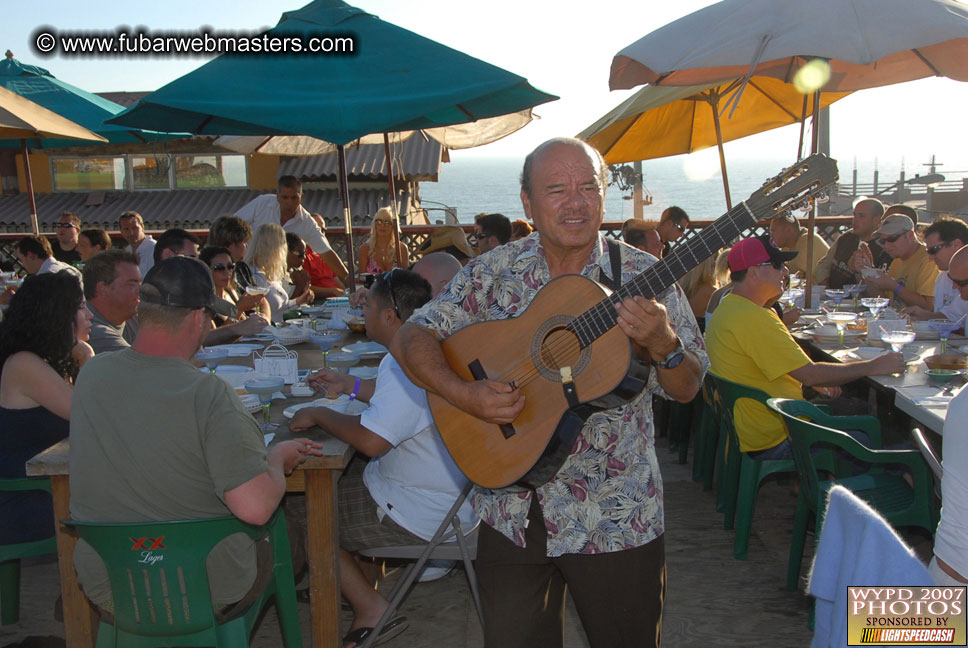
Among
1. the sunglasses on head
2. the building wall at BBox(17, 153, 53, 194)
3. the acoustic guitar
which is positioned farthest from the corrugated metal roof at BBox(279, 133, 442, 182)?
the acoustic guitar

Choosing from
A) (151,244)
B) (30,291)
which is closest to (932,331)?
(30,291)

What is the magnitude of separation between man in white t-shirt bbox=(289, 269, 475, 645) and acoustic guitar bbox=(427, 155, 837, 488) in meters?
0.62

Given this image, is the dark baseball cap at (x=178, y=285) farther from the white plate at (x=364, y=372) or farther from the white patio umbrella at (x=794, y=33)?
the white patio umbrella at (x=794, y=33)

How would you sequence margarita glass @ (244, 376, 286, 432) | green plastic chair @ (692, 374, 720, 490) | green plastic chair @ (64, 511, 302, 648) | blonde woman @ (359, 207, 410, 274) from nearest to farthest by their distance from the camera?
1. green plastic chair @ (64, 511, 302, 648)
2. margarita glass @ (244, 376, 286, 432)
3. green plastic chair @ (692, 374, 720, 490)
4. blonde woman @ (359, 207, 410, 274)

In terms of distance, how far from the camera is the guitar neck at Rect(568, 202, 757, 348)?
78.5 inches

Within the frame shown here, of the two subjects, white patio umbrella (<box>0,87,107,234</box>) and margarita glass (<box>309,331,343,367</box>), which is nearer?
→ margarita glass (<box>309,331,343,367</box>)

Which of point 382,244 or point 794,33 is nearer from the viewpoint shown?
point 794,33

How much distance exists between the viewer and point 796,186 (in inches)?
82.4

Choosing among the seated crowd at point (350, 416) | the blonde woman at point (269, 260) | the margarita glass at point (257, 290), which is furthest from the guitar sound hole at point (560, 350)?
the blonde woman at point (269, 260)

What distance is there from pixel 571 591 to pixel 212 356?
3.25m

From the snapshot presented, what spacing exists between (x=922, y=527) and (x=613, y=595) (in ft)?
6.83

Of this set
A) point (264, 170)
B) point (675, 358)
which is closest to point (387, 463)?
point (675, 358)

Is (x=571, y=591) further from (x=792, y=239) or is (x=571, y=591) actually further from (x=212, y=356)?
(x=792, y=239)

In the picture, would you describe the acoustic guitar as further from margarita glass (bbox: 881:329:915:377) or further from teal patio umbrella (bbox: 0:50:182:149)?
teal patio umbrella (bbox: 0:50:182:149)
